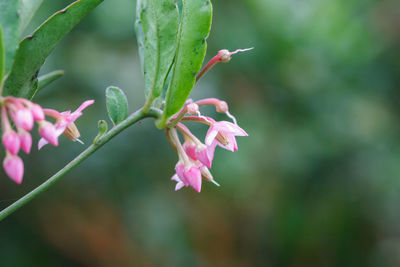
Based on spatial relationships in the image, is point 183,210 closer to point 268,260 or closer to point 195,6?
point 268,260

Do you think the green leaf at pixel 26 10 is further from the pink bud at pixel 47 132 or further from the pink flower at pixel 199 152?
the pink flower at pixel 199 152

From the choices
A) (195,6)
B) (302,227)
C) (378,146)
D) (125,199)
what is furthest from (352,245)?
(195,6)

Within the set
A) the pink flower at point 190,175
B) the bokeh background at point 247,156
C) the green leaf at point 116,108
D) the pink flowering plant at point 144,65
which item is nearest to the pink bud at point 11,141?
the pink flowering plant at point 144,65

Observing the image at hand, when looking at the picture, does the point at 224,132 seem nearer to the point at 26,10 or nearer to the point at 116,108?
the point at 116,108

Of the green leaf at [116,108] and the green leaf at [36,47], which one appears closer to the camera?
the green leaf at [36,47]

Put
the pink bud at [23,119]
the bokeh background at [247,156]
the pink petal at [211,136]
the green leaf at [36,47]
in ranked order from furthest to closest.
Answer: the bokeh background at [247,156]
the pink petal at [211,136]
the green leaf at [36,47]
the pink bud at [23,119]

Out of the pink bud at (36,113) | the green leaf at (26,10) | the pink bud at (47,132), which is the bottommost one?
the pink bud at (47,132)
